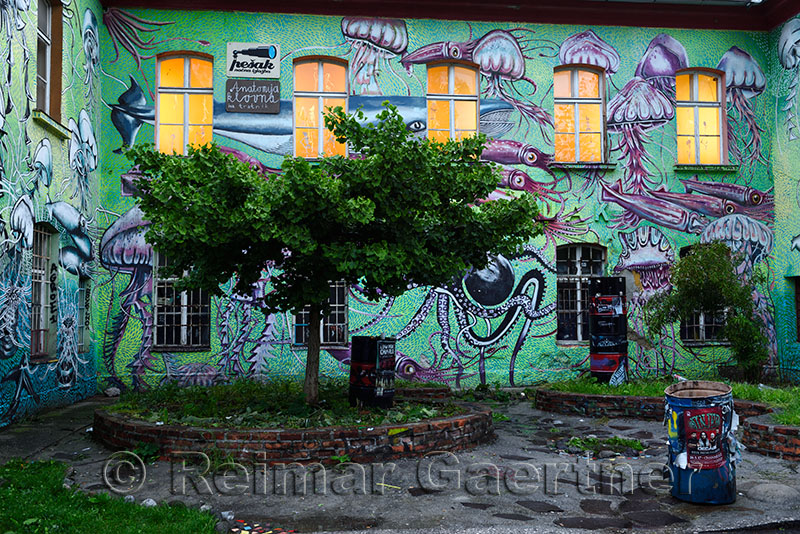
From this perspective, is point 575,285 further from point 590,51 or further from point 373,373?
point 373,373

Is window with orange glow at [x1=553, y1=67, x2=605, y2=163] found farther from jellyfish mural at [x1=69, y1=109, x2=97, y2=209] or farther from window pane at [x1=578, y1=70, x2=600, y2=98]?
jellyfish mural at [x1=69, y1=109, x2=97, y2=209]

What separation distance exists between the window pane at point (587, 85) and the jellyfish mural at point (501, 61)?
1.06 meters

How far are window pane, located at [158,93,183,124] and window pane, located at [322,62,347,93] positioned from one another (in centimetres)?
303

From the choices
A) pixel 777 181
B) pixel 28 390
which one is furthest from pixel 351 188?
pixel 777 181

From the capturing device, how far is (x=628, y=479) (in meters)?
7.42

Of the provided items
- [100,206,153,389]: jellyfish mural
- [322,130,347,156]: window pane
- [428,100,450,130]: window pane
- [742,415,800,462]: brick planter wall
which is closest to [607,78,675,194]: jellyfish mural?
[428,100,450,130]: window pane

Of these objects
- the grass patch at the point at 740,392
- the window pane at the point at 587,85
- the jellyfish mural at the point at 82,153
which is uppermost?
the window pane at the point at 587,85

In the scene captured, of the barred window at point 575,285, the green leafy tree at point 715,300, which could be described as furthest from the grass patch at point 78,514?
the barred window at point 575,285

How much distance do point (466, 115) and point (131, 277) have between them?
7722 millimetres

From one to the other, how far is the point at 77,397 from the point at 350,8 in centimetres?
944

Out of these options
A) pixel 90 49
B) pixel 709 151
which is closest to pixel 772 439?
pixel 709 151

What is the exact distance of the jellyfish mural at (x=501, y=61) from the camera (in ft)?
51.0

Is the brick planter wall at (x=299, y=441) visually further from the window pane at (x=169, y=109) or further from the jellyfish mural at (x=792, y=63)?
the jellyfish mural at (x=792, y=63)

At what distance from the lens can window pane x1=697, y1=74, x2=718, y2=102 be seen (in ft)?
53.5
